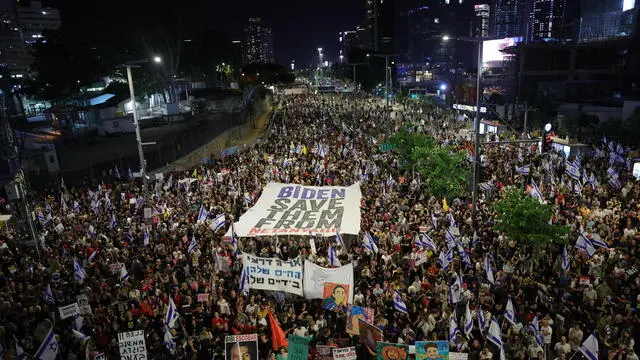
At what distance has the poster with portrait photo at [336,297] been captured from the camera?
11.0 metres

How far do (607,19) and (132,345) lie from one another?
76984mm

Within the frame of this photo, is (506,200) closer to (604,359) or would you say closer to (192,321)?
(604,359)

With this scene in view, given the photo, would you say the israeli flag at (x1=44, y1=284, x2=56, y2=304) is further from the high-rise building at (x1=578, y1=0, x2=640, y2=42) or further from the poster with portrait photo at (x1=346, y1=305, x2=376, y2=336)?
the high-rise building at (x1=578, y1=0, x2=640, y2=42)

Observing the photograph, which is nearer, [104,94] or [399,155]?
[399,155]

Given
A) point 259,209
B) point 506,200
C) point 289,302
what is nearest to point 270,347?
point 289,302

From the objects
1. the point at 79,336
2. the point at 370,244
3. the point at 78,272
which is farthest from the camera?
the point at 370,244

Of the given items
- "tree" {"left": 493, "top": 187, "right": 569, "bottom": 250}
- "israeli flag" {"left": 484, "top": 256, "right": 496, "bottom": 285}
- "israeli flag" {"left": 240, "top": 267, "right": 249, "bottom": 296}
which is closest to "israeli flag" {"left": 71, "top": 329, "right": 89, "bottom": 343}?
"israeli flag" {"left": 240, "top": 267, "right": 249, "bottom": 296}

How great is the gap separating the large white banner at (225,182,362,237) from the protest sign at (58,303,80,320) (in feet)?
16.4

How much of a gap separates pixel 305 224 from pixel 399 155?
12.6 meters

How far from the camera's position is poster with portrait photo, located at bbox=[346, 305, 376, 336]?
9.78 m

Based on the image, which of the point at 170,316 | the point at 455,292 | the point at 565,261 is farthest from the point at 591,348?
the point at 170,316

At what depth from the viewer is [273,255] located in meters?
14.4

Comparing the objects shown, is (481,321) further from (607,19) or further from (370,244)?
(607,19)

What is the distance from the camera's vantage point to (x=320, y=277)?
11.2 meters
